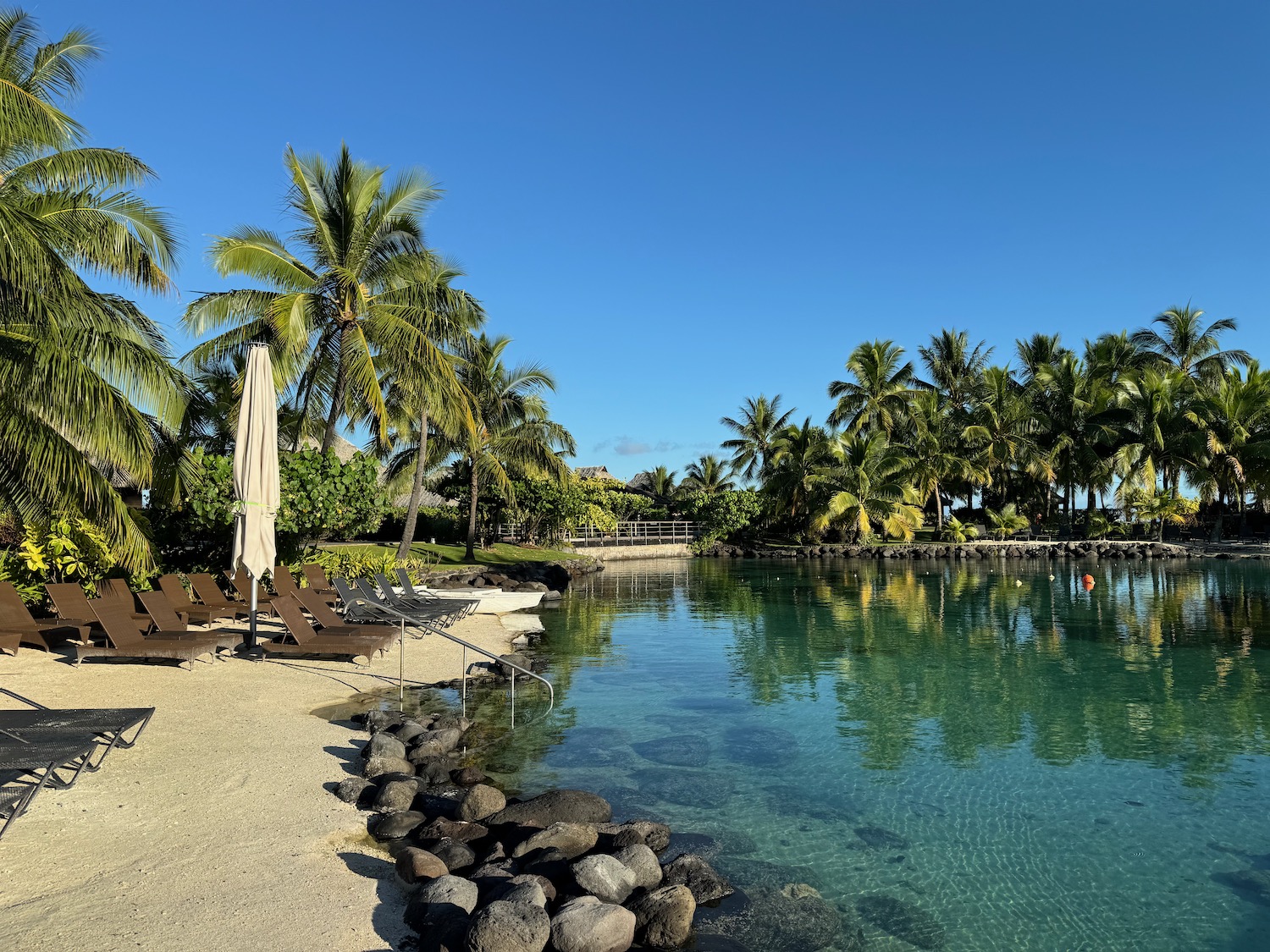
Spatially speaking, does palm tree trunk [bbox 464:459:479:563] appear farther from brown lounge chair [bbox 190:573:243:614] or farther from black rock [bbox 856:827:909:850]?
black rock [bbox 856:827:909:850]

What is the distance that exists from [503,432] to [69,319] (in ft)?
64.5

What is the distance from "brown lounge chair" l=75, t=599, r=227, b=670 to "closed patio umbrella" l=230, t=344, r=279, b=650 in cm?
88

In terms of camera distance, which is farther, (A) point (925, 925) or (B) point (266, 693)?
(B) point (266, 693)

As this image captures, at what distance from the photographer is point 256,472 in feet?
30.5

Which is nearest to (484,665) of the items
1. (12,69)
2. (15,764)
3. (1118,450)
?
(15,764)

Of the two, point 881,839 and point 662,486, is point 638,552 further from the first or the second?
point 881,839

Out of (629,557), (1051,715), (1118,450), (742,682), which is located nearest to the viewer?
(1051,715)

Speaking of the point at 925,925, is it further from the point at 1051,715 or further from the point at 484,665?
the point at 484,665

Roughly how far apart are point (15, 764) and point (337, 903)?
6.19ft

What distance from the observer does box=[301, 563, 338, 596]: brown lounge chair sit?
14.2 m

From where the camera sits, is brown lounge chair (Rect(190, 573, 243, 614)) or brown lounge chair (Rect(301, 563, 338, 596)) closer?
brown lounge chair (Rect(190, 573, 243, 614))

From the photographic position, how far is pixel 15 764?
4.29m

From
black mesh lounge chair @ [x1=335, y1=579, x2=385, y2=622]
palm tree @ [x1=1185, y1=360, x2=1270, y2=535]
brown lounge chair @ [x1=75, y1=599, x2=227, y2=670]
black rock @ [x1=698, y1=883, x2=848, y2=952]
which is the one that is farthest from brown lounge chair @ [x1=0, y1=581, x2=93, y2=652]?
palm tree @ [x1=1185, y1=360, x2=1270, y2=535]

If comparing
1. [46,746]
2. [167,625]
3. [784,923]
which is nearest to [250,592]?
[167,625]
